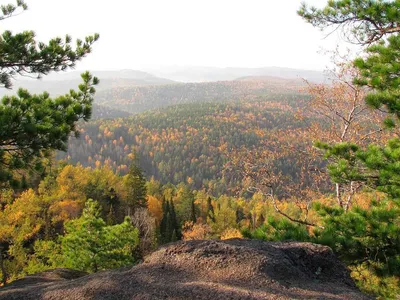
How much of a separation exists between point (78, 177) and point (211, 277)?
34.9m

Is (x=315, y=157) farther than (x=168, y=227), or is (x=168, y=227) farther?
(x=168, y=227)

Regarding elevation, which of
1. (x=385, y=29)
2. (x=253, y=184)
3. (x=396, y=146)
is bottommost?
(x=253, y=184)

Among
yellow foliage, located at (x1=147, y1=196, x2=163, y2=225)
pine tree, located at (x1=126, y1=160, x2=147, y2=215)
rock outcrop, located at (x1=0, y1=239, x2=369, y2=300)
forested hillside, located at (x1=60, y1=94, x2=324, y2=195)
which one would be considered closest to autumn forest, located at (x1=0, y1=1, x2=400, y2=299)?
rock outcrop, located at (x1=0, y1=239, x2=369, y2=300)

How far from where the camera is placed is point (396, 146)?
6.94m

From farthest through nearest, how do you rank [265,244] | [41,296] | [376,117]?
[376,117] < [265,244] < [41,296]

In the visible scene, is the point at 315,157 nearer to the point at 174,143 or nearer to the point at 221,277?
the point at 221,277

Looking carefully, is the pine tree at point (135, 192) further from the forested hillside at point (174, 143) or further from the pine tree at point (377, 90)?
the forested hillside at point (174, 143)

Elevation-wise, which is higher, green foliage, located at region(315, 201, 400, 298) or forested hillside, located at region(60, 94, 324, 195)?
green foliage, located at region(315, 201, 400, 298)

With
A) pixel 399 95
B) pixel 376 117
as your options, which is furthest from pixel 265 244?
pixel 376 117

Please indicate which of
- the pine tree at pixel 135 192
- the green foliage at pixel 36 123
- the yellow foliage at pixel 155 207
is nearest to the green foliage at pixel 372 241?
the green foliage at pixel 36 123

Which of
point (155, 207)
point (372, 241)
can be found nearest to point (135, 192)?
Result: point (155, 207)

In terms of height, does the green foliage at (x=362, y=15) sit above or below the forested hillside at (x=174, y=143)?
above

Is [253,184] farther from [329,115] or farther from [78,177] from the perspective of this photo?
[78,177]

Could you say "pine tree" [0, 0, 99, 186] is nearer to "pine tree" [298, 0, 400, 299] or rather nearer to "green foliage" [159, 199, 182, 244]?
"pine tree" [298, 0, 400, 299]
